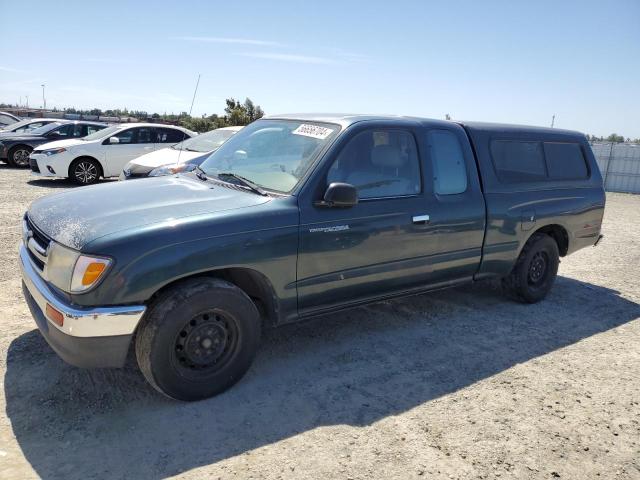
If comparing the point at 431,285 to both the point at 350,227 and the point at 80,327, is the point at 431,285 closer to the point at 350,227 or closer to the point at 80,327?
the point at 350,227

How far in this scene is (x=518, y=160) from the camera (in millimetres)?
5293

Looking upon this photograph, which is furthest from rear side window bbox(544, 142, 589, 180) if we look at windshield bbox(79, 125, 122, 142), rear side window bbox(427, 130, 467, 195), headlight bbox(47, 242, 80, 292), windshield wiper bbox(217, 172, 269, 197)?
windshield bbox(79, 125, 122, 142)

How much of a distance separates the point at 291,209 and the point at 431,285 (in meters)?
1.70

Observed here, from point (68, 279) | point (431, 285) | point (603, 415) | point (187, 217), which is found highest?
point (187, 217)

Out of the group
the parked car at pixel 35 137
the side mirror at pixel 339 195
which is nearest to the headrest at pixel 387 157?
the side mirror at pixel 339 195

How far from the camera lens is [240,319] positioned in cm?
342

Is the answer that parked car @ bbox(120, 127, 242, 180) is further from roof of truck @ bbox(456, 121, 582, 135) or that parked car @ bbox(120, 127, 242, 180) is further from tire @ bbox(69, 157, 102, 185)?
roof of truck @ bbox(456, 121, 582, 135)

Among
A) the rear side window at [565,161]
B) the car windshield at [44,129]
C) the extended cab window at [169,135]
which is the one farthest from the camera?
the car windshield at [44,129]

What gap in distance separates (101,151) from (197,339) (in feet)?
34.6

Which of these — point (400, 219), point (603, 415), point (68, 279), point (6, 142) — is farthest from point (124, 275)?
point (6, 142)

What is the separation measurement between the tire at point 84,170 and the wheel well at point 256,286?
10.1 meters

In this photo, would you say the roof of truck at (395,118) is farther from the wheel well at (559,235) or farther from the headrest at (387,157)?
the wheel well at (559,235)

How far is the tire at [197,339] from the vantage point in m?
3.12

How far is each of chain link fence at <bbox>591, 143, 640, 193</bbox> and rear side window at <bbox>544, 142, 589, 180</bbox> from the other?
16274mm
